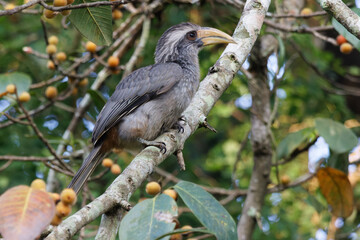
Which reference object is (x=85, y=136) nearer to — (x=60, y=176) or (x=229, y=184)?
(x=60, y=176)

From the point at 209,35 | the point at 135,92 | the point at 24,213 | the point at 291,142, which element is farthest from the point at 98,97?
the point at 24,213

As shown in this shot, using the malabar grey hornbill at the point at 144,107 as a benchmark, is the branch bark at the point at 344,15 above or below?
above

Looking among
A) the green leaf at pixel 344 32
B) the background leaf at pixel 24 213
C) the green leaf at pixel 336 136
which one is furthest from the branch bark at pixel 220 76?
the background leaf at pixel 24 213

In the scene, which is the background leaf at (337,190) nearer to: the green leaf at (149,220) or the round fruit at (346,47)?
the round fruit at (346,47)

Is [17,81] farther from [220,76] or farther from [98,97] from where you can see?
[220,76]

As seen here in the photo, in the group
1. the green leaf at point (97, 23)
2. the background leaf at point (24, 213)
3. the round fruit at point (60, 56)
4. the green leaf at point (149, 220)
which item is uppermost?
the background leaf at point (24, 213)

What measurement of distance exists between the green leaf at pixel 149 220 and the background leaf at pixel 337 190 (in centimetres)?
217

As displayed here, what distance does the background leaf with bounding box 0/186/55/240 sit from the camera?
1.61 metres

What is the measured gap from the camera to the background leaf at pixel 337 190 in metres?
4.06

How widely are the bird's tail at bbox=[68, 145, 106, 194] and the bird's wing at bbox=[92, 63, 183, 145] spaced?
11cm

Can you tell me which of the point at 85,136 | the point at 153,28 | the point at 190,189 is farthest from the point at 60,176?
the point at 190,189

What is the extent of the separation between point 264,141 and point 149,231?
262 cm

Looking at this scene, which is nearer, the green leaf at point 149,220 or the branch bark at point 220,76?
the green leaf at point 149,220

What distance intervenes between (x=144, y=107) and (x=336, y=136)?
1.52 metres
